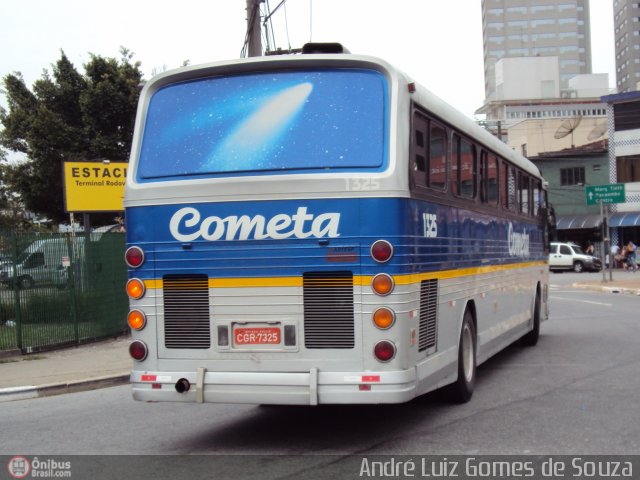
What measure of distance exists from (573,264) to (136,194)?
41.8 m

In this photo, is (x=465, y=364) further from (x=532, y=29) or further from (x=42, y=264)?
(x=532, y=29)

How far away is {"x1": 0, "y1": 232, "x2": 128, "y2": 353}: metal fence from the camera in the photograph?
13.4m

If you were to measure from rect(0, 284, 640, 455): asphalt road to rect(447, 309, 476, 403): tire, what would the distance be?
5.4 inches

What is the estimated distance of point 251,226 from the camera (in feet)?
21.8

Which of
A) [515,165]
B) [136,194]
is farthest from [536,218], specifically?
[136,194]

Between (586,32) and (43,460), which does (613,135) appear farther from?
(586,32)

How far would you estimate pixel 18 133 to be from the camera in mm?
31188

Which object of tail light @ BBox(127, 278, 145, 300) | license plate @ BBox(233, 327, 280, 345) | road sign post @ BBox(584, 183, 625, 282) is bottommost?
license plate @ BBox(233, 327, 280, 345)

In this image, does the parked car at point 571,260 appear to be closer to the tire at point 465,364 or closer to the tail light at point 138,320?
the tire at point 465,364

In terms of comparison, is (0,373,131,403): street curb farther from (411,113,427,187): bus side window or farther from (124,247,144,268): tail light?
(411,113,427,187): bus side window

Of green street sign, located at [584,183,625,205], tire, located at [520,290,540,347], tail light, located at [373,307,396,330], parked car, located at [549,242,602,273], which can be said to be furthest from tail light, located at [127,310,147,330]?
parked car, located at [549,242,602,273]

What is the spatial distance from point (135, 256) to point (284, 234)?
1.40 metres

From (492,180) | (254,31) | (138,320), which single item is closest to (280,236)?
(138,320)

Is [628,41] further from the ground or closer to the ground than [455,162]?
further from the ground
